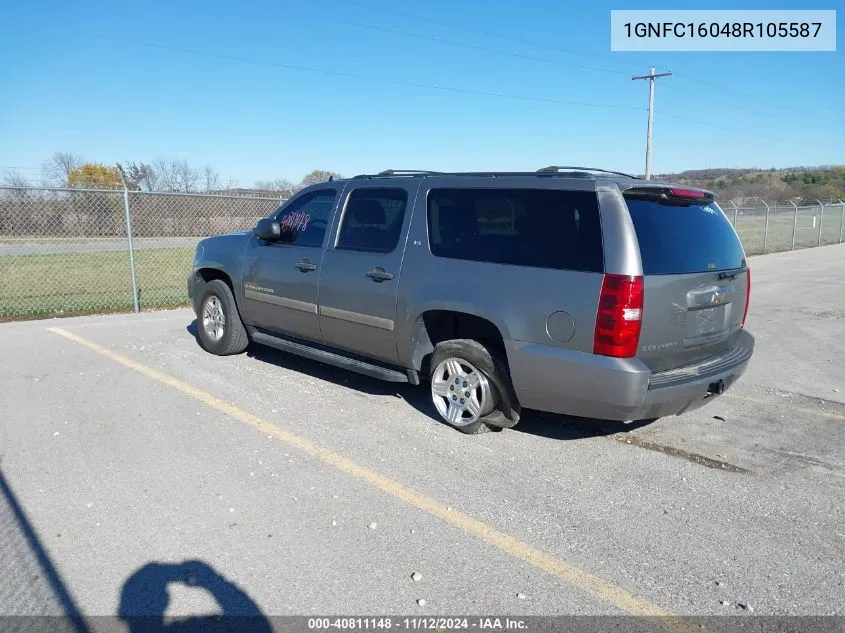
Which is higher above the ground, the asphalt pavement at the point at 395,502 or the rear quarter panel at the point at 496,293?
the rear quarter panel at the point at 496,293

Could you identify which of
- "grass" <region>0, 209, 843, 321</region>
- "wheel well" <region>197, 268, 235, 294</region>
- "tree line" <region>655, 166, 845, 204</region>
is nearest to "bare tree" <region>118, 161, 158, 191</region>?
"grass" <region>0, 209, 843, 321</region>

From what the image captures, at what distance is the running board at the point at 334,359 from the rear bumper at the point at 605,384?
3.93 feet

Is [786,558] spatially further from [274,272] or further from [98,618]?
[274,272]

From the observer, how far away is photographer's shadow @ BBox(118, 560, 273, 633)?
2.62m

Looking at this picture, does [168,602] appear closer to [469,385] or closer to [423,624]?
[423,624]

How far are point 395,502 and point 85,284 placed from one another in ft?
37.8

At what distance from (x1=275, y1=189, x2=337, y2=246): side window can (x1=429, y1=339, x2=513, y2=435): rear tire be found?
171 cm

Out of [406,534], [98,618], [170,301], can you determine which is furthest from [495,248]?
[170,301]

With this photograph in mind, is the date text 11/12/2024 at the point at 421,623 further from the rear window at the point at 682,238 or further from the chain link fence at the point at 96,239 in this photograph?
the chain link fence at the point at 96,239

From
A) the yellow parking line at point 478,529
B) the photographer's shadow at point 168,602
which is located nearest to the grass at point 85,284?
the yellow parking line at point 478,529

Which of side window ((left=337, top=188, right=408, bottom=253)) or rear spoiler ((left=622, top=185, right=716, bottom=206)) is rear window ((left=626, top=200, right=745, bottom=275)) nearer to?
rear spoiler ((left=622, top=185, right=716, bottom=206))

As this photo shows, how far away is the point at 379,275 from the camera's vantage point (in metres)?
5.08

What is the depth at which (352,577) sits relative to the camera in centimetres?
296

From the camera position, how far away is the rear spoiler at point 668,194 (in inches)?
160
